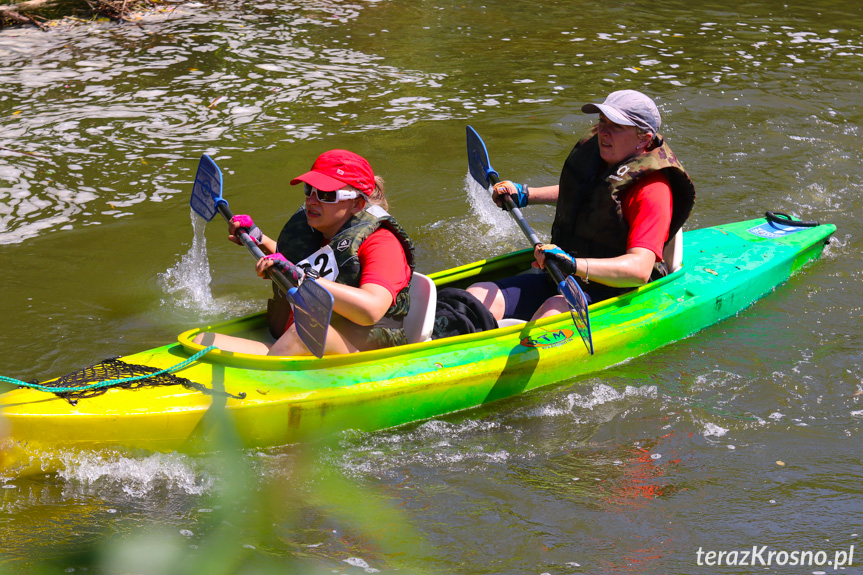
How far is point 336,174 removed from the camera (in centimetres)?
329

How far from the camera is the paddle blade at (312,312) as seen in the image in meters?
3.02

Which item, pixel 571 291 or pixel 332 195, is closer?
pixel 332 195

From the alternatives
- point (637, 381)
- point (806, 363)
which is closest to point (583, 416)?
point (637, 381)

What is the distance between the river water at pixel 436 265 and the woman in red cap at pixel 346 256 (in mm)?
487

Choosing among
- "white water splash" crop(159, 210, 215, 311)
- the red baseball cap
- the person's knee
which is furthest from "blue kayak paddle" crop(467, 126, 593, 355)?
"white water splash" crop(159, 210, 215, 311)

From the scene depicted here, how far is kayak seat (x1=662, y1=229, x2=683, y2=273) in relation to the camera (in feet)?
14.6

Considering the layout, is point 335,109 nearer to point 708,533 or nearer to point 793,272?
point 793,272

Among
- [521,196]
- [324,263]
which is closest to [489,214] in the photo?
[521,196]

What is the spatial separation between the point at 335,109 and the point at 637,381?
4685 millimetres

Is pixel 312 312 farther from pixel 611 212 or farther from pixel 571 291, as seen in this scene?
pixel 611 212

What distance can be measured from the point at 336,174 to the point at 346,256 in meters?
0.32

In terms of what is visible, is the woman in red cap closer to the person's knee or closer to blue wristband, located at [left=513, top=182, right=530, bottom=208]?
the person's knee

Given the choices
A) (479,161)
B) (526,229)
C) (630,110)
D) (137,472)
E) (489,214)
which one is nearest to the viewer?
(137,472)

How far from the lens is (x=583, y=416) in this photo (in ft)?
13.3
